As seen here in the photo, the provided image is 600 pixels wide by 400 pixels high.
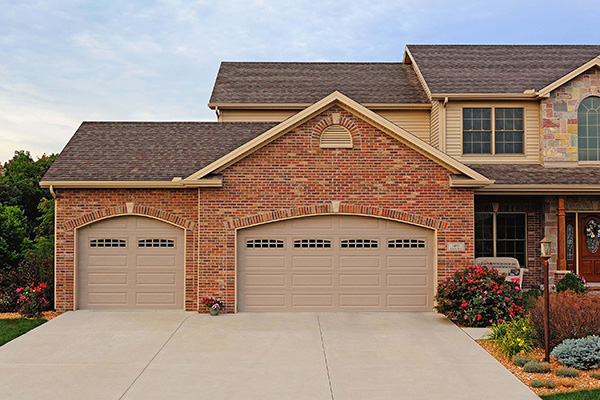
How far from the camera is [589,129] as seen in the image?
17.4 metres

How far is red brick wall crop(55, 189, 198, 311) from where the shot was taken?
1446 cm

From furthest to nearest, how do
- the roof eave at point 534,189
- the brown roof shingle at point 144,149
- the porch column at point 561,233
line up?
the porch column at point 561,233, the roof eave at point 534,189, the brown roof shingle at point 144,149

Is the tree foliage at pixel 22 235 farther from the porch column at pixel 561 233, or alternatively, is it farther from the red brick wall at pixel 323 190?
the porch column at pixel 561 233

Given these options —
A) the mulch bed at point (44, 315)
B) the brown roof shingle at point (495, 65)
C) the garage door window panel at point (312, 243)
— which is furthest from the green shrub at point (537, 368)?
the mulch bed at point (44, 315)

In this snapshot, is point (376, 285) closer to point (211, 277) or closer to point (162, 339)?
point (211, 277)

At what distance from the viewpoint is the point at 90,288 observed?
14586mm

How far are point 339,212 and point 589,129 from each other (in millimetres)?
9466

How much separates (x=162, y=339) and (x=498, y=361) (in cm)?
675

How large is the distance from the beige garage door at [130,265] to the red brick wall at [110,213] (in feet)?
0.81

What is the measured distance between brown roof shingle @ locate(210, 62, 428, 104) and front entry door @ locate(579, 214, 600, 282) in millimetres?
6911

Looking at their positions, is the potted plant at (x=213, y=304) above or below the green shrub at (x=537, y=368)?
above

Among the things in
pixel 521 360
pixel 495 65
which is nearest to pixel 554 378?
pixel 521 360

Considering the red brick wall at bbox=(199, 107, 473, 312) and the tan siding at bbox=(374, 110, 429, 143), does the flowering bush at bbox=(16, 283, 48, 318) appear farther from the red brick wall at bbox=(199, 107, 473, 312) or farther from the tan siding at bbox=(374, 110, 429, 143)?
the tan siding at bbox=(374, 110, 429, 143)

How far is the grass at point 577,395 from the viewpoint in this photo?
7930 millimetres
